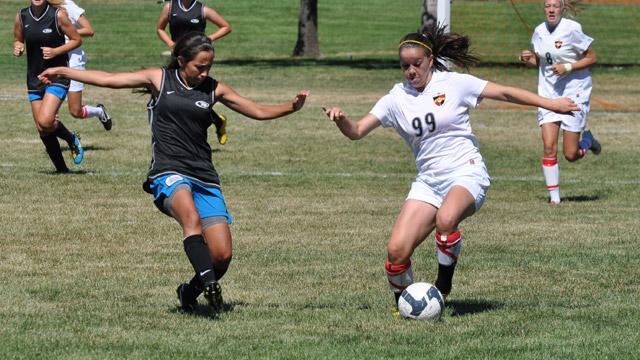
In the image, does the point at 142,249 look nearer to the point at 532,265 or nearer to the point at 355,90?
the point at 532,265

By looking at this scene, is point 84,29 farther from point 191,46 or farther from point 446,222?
point 446,222

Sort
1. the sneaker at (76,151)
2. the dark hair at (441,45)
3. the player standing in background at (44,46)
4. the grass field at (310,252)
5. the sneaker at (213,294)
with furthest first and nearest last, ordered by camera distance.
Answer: the sneaker at (76,151) < the player standing in background at (44,46) < the dark hair at (441,45) < the sneaker at (213,294) < the grass field at (310,252)

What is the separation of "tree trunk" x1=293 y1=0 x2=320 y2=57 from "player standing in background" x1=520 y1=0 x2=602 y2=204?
25.3 m

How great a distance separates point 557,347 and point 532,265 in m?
3.17

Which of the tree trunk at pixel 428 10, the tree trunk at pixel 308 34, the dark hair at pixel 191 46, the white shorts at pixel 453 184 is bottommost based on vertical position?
the tree trunk at pixel 308 34

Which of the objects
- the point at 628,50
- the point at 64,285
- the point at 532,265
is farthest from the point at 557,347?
the point at 628,50

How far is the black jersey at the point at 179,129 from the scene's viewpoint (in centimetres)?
879

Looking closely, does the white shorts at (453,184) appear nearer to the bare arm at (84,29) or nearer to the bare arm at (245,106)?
the bare arm at (245,106)

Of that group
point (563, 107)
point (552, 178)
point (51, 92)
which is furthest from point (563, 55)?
point (563, 107)

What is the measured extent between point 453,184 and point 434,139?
349 mm

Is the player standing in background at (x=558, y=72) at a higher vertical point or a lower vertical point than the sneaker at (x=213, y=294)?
lower

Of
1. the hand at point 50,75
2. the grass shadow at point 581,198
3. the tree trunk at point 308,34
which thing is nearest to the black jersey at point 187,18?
the grass shadow at point 581,198

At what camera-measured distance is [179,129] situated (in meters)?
8.82

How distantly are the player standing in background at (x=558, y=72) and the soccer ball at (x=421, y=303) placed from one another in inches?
261
